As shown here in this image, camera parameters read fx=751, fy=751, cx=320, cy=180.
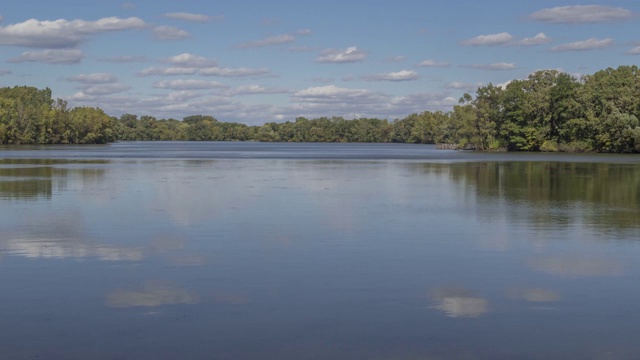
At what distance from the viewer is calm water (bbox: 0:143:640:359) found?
9.19m

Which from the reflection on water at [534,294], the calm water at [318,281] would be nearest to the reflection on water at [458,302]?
the calm water at [318,281]

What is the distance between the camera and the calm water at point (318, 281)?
30.1 ft

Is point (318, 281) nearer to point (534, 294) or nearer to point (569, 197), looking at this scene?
point (534, 294)

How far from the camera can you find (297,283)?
1262 cm

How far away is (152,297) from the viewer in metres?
11.5

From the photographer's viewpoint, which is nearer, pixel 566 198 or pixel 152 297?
pixel 152 297

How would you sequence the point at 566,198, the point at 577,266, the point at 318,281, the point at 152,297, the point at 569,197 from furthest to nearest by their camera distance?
1. the point at 569,197
2. the point at 566,198
3. the point at 577,266
4. the point at 318,281
5. the point at 152,297

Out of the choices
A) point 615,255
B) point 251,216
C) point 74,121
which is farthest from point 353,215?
point 74,121

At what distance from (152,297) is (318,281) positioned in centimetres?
284

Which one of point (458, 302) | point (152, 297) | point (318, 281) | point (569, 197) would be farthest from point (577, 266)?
point (569, 197)

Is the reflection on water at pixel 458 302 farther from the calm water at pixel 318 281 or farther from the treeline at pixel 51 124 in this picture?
the treeline at pixel 51 124

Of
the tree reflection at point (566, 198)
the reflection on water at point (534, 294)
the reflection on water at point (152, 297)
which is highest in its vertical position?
the tree reflection at point (566, 198)

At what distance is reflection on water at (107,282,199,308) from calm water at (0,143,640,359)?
0.05 metres

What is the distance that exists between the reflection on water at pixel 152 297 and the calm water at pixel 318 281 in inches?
1.8
